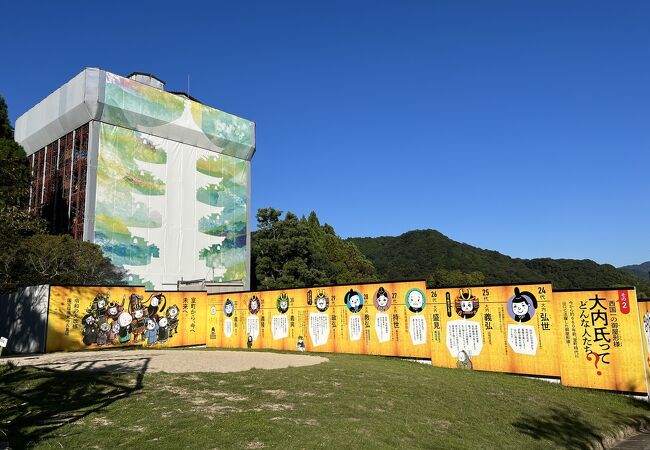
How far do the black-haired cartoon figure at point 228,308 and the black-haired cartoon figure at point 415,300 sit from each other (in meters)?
11.1

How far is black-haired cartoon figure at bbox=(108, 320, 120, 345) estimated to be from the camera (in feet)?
75.2

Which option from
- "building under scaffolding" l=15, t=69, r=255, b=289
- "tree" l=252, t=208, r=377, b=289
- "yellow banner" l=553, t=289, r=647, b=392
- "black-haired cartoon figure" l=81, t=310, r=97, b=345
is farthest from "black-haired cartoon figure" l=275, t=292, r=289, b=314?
"tree" l=252, t=208, r=377, b=289

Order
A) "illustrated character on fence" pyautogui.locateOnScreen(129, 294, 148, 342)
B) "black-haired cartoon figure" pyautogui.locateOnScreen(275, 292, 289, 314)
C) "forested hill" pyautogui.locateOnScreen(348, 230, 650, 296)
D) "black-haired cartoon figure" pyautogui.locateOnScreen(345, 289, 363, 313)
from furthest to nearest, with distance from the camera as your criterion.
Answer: "forested hill" pyautogui.locateOnScreen(348, 230, 650, 296) → "illustrated character on fence" pyautogui.locateOnScreen(129, 294, 148, 342) → "black-haired cartoon figure" pyautogui.locateOnScreen(275, 292, 289, 314) → "black-haired cartoon figure" pyautogui.locateOnScreen(345, 289, 363, 313)

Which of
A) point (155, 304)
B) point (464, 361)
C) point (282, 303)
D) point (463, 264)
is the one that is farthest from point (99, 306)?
point (463, 264)

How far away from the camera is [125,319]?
77.8 feet

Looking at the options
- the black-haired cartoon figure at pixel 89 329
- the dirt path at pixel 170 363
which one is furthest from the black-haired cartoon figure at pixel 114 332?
the dirt path at pixel 170 363

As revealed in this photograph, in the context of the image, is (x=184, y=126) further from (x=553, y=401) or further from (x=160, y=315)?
(x=553, y=401)

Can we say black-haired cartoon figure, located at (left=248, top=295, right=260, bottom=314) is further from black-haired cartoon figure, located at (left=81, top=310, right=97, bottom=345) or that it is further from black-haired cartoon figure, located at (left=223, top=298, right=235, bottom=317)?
black-haired cartoon figure, located at (left=81, top=310, right=97, bottom=345)

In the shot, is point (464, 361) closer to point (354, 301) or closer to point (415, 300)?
point (415, 300)

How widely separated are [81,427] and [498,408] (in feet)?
30.4

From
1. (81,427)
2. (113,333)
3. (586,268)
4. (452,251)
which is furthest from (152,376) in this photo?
(586,268)

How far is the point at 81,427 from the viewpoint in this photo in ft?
25.8

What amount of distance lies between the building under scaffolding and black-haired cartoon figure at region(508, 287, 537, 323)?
3556 cm

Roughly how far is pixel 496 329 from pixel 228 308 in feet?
49.4
